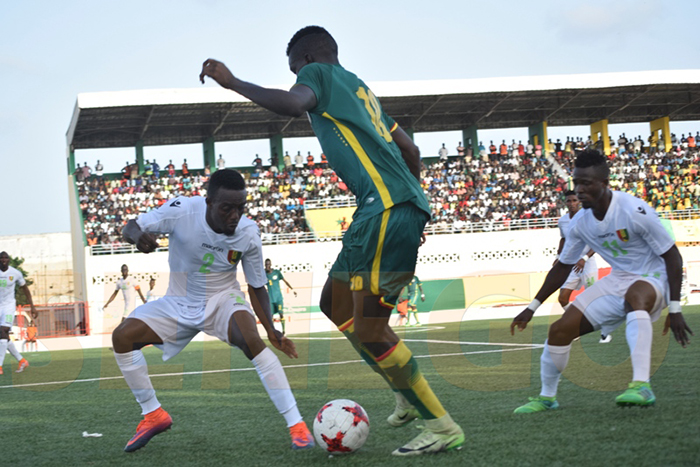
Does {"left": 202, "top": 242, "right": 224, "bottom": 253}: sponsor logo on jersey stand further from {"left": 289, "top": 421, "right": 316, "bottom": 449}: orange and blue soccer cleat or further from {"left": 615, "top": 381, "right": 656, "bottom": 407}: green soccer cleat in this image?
{"left": 615, "top": 381, "right": 656, "bottom": 407}: green soccer cleat

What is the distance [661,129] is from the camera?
144 ft

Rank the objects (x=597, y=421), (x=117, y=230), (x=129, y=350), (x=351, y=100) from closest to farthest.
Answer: (x=351, y=100) < (x=597, y=421) < (x=129, y=350) < (x=117, y=230)

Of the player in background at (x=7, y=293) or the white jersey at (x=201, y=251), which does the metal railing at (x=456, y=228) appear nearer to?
the player in background at (x=7, y=293)

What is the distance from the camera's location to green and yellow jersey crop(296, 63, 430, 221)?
4.34 metres

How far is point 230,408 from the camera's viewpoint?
23.1 feet

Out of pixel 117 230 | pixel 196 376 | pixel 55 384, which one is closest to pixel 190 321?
pixel 196 376

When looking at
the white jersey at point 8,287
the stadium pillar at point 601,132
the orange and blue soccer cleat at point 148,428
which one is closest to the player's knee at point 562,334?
the orange and blue soccer cleat at point 148,428

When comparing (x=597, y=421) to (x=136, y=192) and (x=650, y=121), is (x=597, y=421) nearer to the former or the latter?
(x=136, y=192)

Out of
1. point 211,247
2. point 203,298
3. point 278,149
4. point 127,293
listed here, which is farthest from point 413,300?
point 211,247

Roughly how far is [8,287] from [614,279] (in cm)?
1079

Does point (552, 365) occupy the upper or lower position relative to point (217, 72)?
lower

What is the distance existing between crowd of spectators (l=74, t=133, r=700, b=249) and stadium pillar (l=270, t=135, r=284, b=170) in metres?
0.22

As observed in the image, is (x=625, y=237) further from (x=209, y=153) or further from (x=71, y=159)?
(x=71, y=159)

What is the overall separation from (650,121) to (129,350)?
145 feet
